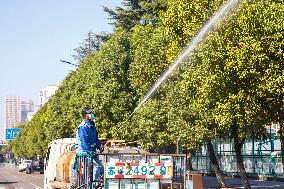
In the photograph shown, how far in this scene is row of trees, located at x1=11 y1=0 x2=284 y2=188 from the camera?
19.5 m

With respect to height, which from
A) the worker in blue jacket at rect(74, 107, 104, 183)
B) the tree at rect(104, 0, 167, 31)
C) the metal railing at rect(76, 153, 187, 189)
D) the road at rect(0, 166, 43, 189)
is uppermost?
the tree at rect(104, 0, 167, 31)

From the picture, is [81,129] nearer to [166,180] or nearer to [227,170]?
[166,180]

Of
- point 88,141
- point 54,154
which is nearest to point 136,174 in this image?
point 88,141

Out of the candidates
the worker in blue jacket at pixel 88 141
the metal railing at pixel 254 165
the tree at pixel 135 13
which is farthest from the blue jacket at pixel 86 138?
the tree at pixel 135 13

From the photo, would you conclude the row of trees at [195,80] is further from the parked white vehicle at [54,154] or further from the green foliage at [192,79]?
the parked white vehicle at [54,154]

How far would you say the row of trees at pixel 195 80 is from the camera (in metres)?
19.5

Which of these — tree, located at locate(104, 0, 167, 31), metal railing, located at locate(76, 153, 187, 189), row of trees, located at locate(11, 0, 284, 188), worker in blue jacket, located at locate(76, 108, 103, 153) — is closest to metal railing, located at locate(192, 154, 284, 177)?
row of trees, located at locate(11, 0, 284, 188)

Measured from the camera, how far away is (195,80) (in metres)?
22.8

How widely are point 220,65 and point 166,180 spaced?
30.5 ft

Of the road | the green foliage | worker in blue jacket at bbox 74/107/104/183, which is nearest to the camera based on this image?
worker in blue jacket at bbox 74/107/104/183

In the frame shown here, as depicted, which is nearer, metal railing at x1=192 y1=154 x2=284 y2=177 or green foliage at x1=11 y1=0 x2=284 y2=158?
green foliage at x1=11 y1=0 x2=284 y2=158

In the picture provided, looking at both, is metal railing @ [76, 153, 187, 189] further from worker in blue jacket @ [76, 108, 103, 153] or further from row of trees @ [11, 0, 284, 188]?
row of trees @ [11, 0, 284, 188]

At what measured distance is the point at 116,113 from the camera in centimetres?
3997

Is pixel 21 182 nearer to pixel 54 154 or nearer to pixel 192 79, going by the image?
pixel 54 154
